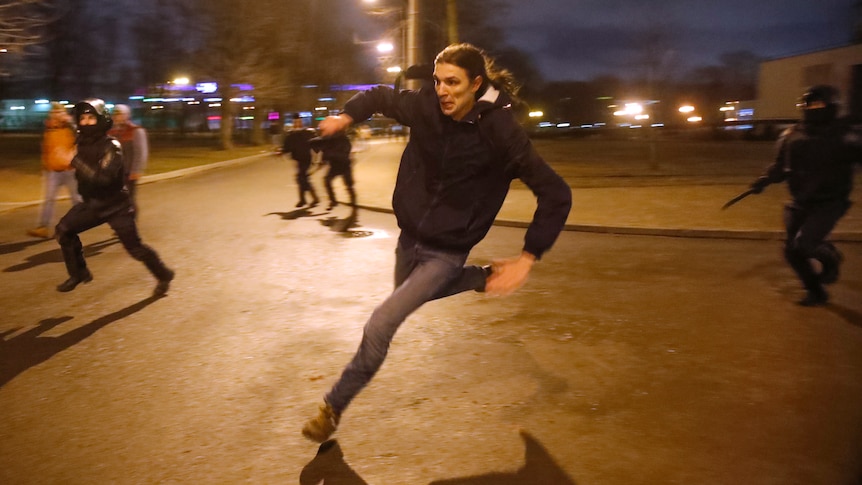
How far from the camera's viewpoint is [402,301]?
12.2 feet

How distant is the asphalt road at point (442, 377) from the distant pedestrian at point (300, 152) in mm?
3679

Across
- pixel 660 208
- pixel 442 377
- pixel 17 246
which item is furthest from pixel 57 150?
pixel 660 208

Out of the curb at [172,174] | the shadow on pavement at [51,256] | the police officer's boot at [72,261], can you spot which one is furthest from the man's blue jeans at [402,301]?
the curb at [172,174]

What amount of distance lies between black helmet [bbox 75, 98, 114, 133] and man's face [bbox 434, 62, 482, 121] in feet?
14.1

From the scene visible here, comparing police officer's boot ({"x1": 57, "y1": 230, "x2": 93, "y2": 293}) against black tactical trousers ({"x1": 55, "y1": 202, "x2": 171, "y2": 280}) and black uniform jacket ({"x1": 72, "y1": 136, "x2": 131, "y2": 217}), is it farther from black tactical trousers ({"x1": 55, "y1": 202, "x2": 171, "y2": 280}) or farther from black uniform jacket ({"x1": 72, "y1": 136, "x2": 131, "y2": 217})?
black uniform jacket ({"x1": 72, "y1": 136, "x2": 131, "y2": 217})

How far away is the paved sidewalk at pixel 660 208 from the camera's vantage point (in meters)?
10.8

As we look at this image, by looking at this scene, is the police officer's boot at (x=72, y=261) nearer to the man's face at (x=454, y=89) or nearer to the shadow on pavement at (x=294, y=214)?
the man's face at (x=454, y=89)

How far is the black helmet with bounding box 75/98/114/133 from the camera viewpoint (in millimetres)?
6641

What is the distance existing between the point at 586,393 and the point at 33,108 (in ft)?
386

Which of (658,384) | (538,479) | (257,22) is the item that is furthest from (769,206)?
(257,22)

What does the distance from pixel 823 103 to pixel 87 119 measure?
6.12 m

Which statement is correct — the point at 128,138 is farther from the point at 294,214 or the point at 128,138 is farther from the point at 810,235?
the point at 810,235

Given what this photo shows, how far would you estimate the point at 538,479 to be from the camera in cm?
361

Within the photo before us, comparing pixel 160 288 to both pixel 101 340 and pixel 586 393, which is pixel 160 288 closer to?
pixel 101 340
